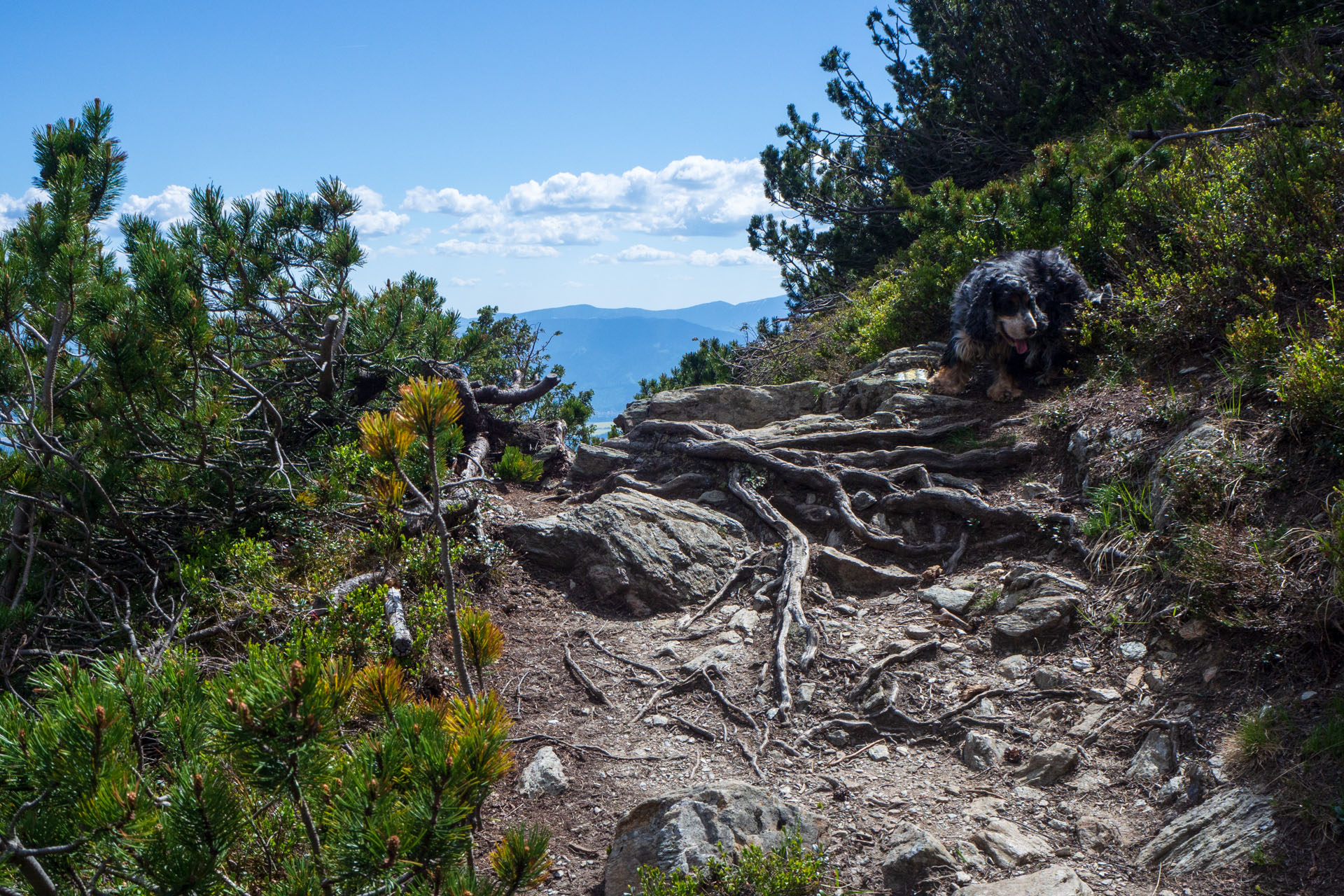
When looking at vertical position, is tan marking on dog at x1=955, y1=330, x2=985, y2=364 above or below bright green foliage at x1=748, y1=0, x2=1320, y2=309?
below

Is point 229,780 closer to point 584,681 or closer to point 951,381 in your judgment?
point 584,681

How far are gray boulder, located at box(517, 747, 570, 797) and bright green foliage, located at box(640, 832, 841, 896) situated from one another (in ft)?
3.46

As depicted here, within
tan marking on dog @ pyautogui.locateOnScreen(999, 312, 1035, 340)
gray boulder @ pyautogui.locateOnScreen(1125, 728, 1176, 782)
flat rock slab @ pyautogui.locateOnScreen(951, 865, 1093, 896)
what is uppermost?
tan marking on dog @ pyautogui.locateOnScreen(999, 312, 1035, 340)

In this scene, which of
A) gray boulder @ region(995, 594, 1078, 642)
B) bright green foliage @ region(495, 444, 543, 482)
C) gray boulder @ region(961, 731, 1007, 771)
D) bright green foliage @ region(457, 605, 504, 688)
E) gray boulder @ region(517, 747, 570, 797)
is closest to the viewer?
bright green foliage @ region(457, 605, 504, 688)

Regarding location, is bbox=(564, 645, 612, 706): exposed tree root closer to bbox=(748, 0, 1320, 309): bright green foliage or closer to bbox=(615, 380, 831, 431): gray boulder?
bbox=(615, 380, 831, 431): gray boulder

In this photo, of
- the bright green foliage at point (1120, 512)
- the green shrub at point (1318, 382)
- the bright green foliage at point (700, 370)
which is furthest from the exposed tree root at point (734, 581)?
the bright green foliage at point (700, 370)

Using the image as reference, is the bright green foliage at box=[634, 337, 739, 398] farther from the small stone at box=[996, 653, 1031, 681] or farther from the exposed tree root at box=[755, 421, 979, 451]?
the small stone at box=[996, 653, 1031, 681]

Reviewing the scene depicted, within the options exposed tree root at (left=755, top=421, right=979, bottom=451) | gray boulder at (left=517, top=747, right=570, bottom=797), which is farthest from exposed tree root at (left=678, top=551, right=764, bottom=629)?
gray boulder at (left=517, top=747, right=570, bottom=797)

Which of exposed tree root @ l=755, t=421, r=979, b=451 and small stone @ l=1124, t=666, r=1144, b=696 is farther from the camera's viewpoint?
exposed tree root @ l=755, t=421, r=979, b=451

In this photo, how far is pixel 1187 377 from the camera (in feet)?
18.6

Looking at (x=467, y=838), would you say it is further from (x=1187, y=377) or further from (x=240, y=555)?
(x=1187, y=377)

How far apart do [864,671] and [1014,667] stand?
34.8 inches

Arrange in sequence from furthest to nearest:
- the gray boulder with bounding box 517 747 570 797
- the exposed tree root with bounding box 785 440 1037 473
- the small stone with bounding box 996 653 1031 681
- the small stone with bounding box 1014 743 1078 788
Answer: the exposed tree root with bounding box 785 440 1037 473 < the small stone with bounding box 996 653 1031 681 < the gray boulder with bounding box 517 747 570 797 < the small stone with bounding box 1014 743 1078 788

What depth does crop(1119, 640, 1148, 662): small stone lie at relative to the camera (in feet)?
13.9
